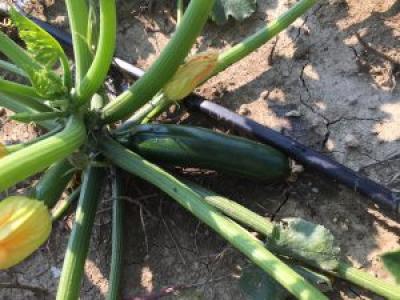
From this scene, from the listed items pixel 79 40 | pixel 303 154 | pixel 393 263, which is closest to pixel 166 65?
pixel 79 40

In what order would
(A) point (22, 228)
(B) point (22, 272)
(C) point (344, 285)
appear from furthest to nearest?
1. (B) point (22, 272)
2. (C) point (344, 285)
3. (A) point (22, 228)

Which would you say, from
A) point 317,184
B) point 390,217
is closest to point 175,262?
point 317,184

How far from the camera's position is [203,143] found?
2.58m

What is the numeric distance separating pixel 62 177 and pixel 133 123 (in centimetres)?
37

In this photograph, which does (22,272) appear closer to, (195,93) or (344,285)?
(195,93)

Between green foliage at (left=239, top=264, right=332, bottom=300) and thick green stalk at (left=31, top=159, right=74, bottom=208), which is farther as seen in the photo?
thick green stalk at (left=31, top=159, right=74, bottom=208)

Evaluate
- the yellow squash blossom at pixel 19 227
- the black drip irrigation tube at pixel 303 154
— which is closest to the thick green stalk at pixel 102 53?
the yellow squash blossom at pixel 19 227

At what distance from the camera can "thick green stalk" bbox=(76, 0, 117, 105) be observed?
2.10 m

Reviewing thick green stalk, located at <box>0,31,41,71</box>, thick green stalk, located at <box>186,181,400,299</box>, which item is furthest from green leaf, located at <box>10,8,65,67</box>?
thick green stalk, located at <box>186,181,400,299</box>

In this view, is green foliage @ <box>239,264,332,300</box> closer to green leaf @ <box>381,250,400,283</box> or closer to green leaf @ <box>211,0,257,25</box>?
green leaf @ <box>381,250,400,283</box>

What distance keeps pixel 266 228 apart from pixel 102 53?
0.88 metres

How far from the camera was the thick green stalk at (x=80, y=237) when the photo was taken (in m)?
2.27

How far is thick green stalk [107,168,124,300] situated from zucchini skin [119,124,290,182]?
18cm

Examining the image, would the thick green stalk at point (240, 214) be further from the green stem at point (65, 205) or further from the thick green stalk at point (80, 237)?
the green stem at point (65, 205)
